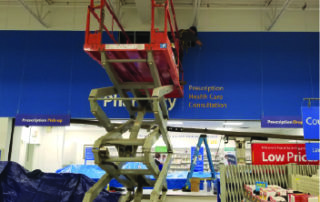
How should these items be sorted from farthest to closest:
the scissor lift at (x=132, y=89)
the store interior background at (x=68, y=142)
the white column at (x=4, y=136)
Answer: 1. the store interior background at (x=68, y=142)
2. the white column at (x=4, y=136)
3. the scissor lift at (x=132, y=89)

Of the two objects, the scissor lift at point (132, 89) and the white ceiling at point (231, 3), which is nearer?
the scissor lift at point (132, 89)

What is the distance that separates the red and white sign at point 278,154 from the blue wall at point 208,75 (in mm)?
2255

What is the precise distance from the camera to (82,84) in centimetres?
749

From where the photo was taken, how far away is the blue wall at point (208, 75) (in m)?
7.28

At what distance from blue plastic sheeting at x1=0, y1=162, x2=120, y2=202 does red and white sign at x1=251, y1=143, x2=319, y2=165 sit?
260 centimetres

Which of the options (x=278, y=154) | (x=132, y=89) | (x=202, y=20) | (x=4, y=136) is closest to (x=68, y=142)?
(x=4, y=136)

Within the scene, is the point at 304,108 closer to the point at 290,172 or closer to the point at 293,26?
the point at 290,172

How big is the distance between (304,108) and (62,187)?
14.4 ft

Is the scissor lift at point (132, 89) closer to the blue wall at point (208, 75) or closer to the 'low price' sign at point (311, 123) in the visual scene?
the 'low price' sign at point (311, 123)

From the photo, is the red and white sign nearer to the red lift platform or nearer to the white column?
the red lift platform

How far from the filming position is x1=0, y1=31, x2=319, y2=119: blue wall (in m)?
7.28

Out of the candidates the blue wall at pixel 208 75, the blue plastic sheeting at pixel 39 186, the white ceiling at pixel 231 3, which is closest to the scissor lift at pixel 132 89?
the blue plastic sheeting at pixel 39 186

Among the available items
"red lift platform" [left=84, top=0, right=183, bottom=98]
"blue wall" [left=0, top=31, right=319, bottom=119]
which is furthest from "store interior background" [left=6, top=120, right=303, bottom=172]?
"red lift platform" [left=84, top=0, right=183, bottom=98]

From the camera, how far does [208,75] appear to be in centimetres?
745
